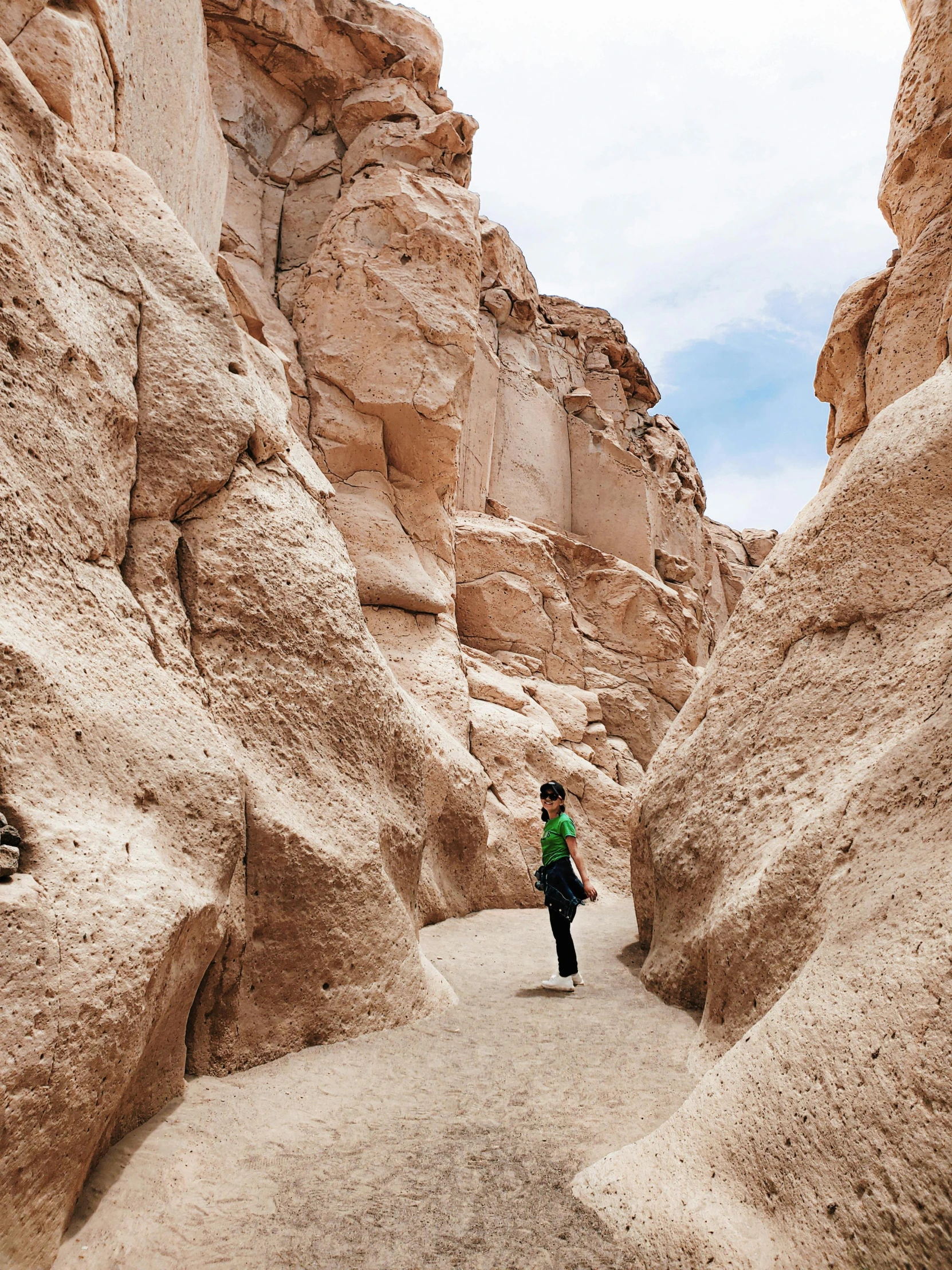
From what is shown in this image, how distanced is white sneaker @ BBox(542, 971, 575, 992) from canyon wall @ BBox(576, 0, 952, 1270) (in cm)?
46

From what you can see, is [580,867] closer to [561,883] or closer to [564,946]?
[561,883]

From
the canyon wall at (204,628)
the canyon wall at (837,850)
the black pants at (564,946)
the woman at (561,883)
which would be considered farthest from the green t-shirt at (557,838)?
the canyon wall at (204,628)

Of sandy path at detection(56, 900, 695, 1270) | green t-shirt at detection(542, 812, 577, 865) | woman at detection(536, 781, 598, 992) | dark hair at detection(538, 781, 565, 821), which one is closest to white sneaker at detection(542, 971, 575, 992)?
woman at detection(536, 781, 598, 992)

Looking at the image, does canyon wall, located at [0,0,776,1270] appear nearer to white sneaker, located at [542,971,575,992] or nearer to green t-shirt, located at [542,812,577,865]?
white sneaker, located at [542,971,575,992]

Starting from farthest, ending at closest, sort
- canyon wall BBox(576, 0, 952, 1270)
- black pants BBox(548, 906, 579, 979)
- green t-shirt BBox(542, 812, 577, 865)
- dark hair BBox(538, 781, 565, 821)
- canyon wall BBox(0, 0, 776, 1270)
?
dark hair BBox(538, 781, 565, 821), green t-shirt BBox(542, 812, 577, 865), black pants BBox(548, 906, 579, 979), canyon wall BBox(0, 0, 776, 1270), canyon wall BBox(576, 0, 952, 1270)

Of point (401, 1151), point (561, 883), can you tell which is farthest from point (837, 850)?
point (561, 883)

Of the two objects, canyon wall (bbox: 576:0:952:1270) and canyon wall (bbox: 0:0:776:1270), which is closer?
canyon wall (bbox: 576:0:952:1270)

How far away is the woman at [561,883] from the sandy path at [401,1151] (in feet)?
1.81

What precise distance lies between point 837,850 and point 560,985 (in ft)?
7.33

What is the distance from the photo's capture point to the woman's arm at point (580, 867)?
4859 millimetres

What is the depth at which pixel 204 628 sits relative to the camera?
A: 394 cm

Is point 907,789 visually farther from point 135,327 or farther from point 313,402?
point 313,402

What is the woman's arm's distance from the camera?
191 inches

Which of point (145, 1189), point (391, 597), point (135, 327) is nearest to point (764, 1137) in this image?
point (145, 1189)
